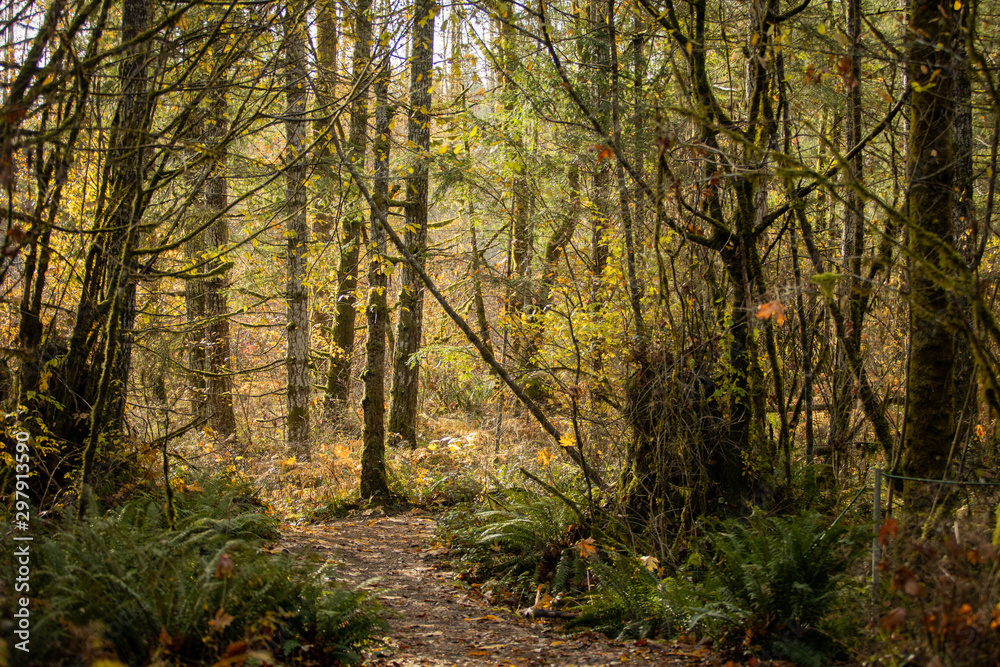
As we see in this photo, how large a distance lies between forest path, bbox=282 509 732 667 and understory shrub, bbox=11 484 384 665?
1.22ft

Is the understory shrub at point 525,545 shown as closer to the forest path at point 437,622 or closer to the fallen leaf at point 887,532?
the forest path at point 437,622

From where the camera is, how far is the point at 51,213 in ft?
17.6

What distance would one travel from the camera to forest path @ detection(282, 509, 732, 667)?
182 inches

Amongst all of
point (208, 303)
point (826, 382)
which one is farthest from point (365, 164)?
point (826, 382)

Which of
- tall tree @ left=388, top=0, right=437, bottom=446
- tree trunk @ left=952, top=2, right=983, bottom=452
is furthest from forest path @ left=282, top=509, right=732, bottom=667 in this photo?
tall tree @ left=388, top=0, right=437, bottom=446

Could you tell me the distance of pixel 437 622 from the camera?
5715mm

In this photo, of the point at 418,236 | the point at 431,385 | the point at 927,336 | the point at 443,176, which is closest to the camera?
A: the point at 927,336

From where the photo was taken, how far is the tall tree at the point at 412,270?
389 inches

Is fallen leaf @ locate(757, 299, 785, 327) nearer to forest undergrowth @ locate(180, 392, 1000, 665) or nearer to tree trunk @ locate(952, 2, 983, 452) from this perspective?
tree trunk @ locate(952, 2, 983, 452)

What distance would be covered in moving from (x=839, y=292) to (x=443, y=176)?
249 inches

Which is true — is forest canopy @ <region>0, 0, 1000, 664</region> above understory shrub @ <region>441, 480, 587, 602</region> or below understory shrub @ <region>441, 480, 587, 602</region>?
above

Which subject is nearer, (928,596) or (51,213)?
(928,596)

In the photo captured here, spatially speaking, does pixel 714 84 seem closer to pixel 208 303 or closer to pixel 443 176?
pixel 443 176

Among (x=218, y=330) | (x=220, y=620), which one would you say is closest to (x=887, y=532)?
(x=220, y=620)
